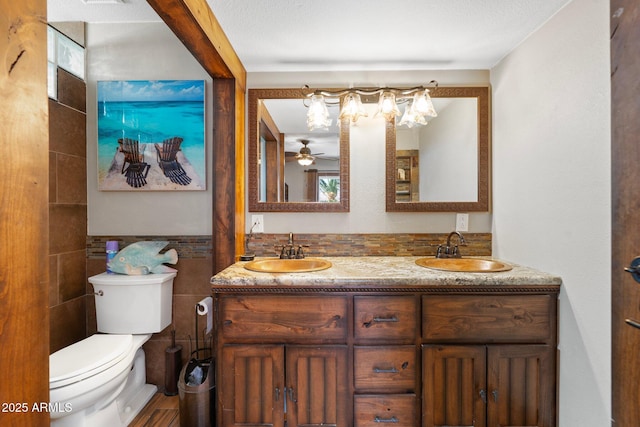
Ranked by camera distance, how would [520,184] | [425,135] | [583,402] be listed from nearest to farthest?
[583,402], [520,184], [425,135]

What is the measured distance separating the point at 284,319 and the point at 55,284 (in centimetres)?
147

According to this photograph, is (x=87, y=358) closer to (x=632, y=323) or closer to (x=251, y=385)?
(x=251, y=385)

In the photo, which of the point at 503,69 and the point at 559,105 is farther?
the point at 503,69

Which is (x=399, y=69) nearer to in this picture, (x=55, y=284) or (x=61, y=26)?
(x=61, y=26)

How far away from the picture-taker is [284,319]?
137 centimetres

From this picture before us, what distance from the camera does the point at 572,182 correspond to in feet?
4.19

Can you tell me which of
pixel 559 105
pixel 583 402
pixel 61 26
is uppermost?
pixel 61 26

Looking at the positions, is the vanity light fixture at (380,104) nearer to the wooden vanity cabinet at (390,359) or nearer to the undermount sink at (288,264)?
the undermount sink at (288,264)

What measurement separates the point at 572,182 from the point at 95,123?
275cm

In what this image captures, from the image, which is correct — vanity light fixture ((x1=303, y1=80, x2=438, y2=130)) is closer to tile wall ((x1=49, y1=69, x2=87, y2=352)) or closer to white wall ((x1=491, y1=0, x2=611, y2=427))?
white wall ((x1=491, y1=0, x2=611, y2=427))

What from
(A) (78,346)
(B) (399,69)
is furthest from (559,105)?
(A) (78,346)

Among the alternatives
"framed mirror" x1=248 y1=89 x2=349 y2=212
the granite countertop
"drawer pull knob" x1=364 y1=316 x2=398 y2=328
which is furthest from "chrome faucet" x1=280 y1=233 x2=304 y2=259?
"drawer pull knob" x1=364 y1=316 x2=398 y2=328

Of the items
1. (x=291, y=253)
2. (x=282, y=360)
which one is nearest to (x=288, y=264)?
(x=291, y=253)

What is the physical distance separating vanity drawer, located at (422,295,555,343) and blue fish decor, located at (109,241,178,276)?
1.57m
